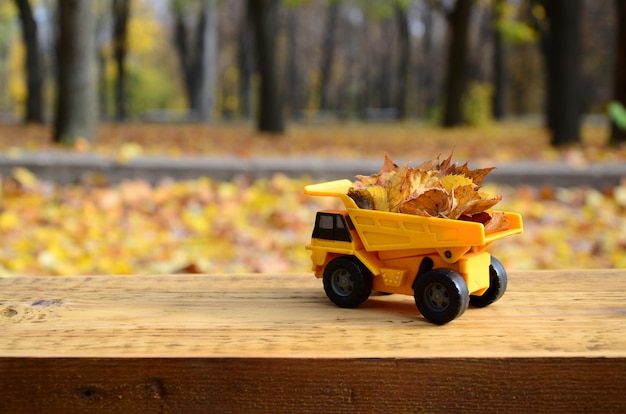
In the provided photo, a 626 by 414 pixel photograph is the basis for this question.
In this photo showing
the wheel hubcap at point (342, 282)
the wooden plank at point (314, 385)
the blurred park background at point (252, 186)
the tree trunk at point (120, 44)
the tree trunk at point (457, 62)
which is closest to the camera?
the wooden plank at point (314, 385)

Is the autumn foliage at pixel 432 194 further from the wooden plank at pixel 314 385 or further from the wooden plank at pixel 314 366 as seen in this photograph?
the wooden plank at pixel 314 385

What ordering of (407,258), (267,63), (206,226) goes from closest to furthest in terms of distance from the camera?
(407,258) → (206,226) → (267,63)

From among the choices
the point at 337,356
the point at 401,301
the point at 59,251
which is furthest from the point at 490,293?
the point at 59,251

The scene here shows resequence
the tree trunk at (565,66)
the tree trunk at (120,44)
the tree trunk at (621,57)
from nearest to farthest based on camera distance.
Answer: the tree trunk at (621,57) < the tree trunk at (565,66) < the tree trunk at (120,44)

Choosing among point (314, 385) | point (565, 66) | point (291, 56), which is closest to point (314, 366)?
point (314, 385)

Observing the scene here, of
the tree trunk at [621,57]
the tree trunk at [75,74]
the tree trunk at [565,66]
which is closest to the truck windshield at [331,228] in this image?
the tree trunk at [75,74]

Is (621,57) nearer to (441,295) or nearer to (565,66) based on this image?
(565,66)

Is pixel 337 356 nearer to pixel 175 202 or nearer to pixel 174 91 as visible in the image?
pixel 175 202
